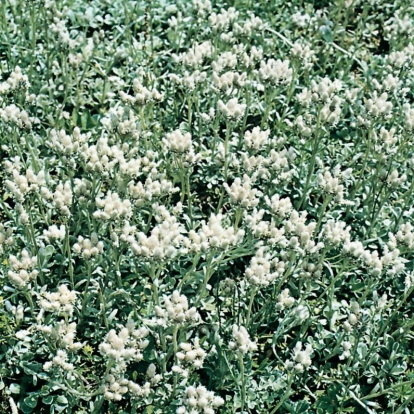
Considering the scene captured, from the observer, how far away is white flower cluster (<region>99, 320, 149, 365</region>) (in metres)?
2.34

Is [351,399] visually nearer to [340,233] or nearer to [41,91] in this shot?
[340,233]

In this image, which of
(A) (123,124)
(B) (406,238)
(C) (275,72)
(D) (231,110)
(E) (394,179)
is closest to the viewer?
(B) (406,238)

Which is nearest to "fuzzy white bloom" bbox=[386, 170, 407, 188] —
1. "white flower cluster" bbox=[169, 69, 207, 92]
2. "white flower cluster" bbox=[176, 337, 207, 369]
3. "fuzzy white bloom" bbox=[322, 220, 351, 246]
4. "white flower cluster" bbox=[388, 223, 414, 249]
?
"white flower cluster" bbox=[388, 223, 414, 249]

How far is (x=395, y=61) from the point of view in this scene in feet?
12.6

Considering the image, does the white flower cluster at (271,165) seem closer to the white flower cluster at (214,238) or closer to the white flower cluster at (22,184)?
the white flower cluster at (214,238)

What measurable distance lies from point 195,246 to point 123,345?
454 mm

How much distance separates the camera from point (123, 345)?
7.81 ft

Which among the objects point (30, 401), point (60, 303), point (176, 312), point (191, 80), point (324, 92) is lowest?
point (30, 401)

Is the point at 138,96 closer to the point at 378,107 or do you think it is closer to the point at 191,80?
the point at 191,80

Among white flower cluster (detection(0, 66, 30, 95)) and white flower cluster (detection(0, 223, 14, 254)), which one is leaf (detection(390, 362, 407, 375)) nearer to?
white flower cluster (detection(0, 223, 14, 254))

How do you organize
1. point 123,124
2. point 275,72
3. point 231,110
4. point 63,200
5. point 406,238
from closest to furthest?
point 63,200 < point 406,238 < point 123,124 < point 231,110 < point 275,72

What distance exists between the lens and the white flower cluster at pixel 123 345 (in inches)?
92.0

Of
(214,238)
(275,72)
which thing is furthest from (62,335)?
(275,72)

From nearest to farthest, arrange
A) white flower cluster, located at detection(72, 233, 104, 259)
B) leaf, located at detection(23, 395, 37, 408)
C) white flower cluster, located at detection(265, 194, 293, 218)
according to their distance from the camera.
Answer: white flower cluster, located at detection(72, 233, 104, 259), leaf, located at detection(23, 395, 37, 408), white flower cluster, located at detection(265, 194, 293, 218)
